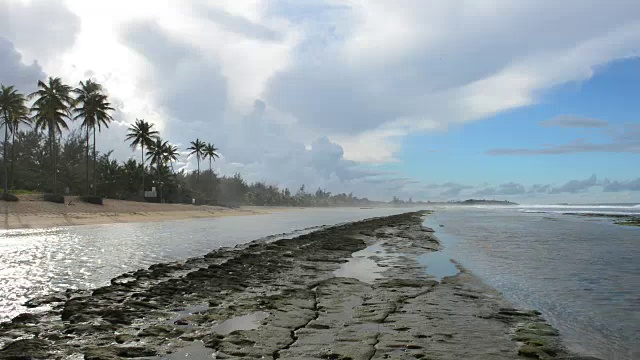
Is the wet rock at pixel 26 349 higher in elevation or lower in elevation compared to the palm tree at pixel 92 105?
lower

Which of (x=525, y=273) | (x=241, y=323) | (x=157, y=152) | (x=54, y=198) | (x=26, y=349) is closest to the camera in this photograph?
(x=26, y=349)

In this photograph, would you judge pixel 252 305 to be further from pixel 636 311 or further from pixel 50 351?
pixel 636 311

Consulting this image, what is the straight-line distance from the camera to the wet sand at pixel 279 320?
6.04 metres

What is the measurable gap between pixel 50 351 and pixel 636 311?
425 inches

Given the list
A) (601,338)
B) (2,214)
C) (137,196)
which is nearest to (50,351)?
(601,338)

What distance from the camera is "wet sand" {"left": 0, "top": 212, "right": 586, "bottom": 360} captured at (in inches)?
238

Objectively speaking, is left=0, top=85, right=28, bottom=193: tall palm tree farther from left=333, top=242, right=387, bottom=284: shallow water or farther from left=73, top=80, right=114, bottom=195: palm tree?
left=333, top=242, right=387, bottom=284: shallow water

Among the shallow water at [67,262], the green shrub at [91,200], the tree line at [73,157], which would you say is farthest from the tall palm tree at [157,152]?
the shallow water at [67,262]

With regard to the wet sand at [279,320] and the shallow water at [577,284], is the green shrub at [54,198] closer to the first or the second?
the wet sand at [279,320]

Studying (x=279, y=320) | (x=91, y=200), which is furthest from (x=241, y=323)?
(x=91, y=200)

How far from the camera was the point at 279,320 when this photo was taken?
7727 millimetres

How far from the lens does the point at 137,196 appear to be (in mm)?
72500

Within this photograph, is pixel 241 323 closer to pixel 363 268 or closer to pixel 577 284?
pixel 363 268

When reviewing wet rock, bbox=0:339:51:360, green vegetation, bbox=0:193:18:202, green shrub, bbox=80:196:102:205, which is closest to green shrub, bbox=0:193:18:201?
green vegetation, bbox=0:193:18:202
